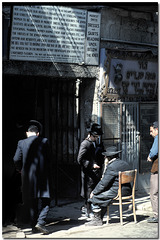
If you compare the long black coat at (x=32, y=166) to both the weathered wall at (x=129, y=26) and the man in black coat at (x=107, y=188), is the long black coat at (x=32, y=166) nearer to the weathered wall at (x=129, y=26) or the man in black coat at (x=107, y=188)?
the man in black coat at (x=107, y=188)

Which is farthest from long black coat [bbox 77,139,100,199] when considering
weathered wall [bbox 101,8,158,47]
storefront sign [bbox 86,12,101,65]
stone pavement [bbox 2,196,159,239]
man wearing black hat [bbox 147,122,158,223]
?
weathered wall [bbox 101,8,158,47]

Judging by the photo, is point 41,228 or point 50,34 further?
point 50,34

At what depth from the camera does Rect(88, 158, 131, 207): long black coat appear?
757cm

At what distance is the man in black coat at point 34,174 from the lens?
712 cm

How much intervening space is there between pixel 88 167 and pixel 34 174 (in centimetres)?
143

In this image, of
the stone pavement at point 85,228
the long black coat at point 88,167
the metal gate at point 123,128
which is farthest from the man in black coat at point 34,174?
the metal gate at point 123,128

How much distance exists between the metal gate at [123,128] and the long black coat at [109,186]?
6.75ft

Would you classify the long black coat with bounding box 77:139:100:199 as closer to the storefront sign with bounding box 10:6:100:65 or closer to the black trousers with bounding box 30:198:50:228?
the black trousers with bounding box 30:198:50:228

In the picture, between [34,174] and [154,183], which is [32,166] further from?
[154,183]

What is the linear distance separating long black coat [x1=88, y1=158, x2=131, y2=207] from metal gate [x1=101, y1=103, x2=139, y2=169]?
206cm

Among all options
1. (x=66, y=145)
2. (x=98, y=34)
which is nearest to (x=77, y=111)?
(x=66, y=145)

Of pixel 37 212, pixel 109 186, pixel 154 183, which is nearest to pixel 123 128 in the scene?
pixel 154 183

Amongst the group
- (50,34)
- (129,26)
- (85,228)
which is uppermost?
(129,26)

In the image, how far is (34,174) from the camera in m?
7.13
